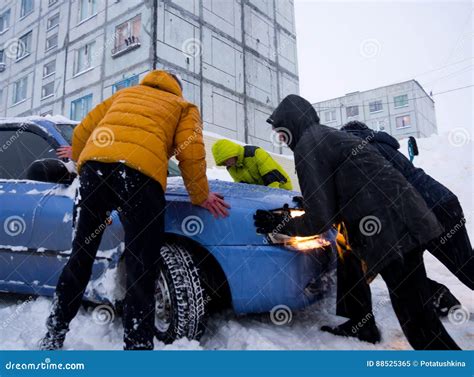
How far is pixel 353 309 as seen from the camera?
2484 mm

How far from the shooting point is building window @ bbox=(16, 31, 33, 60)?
2138 cm

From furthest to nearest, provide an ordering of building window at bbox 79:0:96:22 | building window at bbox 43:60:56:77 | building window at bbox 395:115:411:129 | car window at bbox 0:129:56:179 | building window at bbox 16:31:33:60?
building window at bbox 395:115:411:129 < building window at bbox 16:31:33:60 < building window at bbox 43:60:56:77 < building window at bbox 79:0:96:22 < car window at bbox 0:129:56:179

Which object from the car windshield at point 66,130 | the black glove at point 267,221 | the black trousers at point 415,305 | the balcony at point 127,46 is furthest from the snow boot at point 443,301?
the balcony at point 127,46

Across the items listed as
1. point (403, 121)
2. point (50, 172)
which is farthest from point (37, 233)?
point (403, 121)

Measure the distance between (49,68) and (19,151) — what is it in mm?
19565

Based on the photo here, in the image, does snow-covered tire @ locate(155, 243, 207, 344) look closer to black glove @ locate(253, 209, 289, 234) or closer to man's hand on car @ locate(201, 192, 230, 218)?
man's hand on car @ locate(201, 192, 230, 218)

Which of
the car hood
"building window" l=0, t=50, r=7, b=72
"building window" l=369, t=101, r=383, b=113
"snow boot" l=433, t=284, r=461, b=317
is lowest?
"snow boot" l=433, t=284, r=461, b=317

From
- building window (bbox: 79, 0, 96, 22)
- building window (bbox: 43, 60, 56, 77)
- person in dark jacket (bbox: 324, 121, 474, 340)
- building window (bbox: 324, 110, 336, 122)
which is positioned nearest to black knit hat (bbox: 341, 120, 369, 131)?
person in dark jacket (bbox: 324, 121, 474, 340)

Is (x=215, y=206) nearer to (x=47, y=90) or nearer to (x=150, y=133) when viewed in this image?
(x=150, y=133)

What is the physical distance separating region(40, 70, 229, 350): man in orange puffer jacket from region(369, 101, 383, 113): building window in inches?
1406

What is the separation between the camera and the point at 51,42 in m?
20.0
